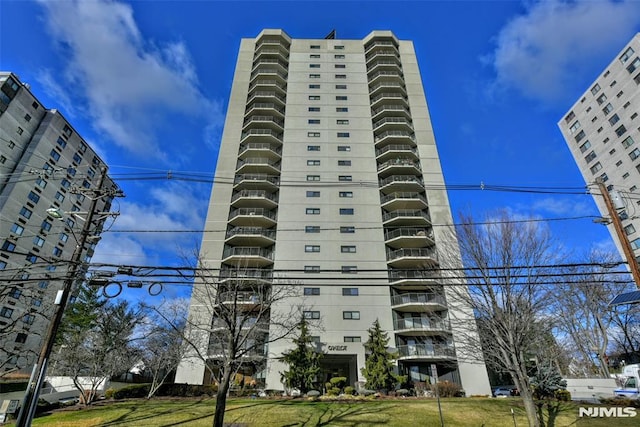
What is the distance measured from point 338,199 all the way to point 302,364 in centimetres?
1668

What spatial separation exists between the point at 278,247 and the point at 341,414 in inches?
714

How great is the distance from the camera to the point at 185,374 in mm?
26688

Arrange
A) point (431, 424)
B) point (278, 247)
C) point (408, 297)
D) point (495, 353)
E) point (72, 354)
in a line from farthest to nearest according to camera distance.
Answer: point (278, 247) → point (408, 297) → point (72, 354) → point (431, 424) → point (495, 353)

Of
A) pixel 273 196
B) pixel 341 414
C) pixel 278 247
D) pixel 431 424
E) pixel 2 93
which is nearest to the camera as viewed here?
pixel 431 424

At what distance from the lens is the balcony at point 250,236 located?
3145 centimetres

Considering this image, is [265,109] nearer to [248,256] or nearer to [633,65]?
[248,256]

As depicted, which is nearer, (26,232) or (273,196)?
(273,196)

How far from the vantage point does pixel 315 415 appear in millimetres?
15453

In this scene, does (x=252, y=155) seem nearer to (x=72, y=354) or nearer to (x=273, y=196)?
(x=273, y=196)

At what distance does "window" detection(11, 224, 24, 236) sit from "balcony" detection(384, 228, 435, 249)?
47.6 meters

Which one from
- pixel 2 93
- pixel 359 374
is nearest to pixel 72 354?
pixel 359 374

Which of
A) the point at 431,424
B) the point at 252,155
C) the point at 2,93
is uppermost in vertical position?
the point at 2,93

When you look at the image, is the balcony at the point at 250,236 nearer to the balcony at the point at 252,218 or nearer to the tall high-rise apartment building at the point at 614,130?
the balcony at the point at 252,218

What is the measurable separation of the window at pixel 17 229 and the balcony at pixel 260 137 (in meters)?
33.0
